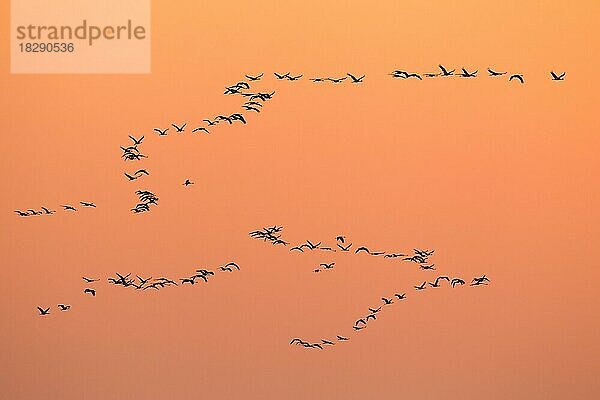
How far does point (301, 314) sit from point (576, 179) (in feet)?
3.30

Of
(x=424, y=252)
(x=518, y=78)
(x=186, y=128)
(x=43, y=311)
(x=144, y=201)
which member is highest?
(x=518, y=78)

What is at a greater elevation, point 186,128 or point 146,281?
point 186,128

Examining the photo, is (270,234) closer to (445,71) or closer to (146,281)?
(146,281)

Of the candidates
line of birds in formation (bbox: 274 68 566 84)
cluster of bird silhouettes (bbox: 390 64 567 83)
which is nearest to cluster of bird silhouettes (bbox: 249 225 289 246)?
line of birds in formation (bbox: 274 68 566 84)

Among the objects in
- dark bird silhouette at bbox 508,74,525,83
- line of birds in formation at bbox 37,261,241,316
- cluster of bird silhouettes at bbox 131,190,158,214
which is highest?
dark bird silhouette at bbox 508,74,525,83

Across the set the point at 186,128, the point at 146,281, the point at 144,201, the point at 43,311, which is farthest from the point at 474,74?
the point at 43,311

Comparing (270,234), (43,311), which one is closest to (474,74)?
(270,234)

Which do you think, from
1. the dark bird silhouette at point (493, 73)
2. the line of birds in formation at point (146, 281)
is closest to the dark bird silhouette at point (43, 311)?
the line of birds in formation at point (146, 281)

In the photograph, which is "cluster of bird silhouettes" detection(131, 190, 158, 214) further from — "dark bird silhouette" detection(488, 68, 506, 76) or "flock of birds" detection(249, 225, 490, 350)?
"dark bird silhouette" detection(488, 68, 506, 76)

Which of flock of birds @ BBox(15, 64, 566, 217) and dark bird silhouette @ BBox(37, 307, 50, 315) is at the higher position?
flock of birds @ BBox(15, 64, 566, 217)

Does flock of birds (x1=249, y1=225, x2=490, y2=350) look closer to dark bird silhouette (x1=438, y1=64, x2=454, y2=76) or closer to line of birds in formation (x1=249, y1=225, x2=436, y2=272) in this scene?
line of birds in formation (x1=249, y1=225, x2=436, y2=272)

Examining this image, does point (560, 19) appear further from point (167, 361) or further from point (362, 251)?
point (167, 361)

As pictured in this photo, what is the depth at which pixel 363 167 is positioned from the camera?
2.29 m

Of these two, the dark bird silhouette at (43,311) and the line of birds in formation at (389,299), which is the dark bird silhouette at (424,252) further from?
the dark bird silhouette at (43,311)
